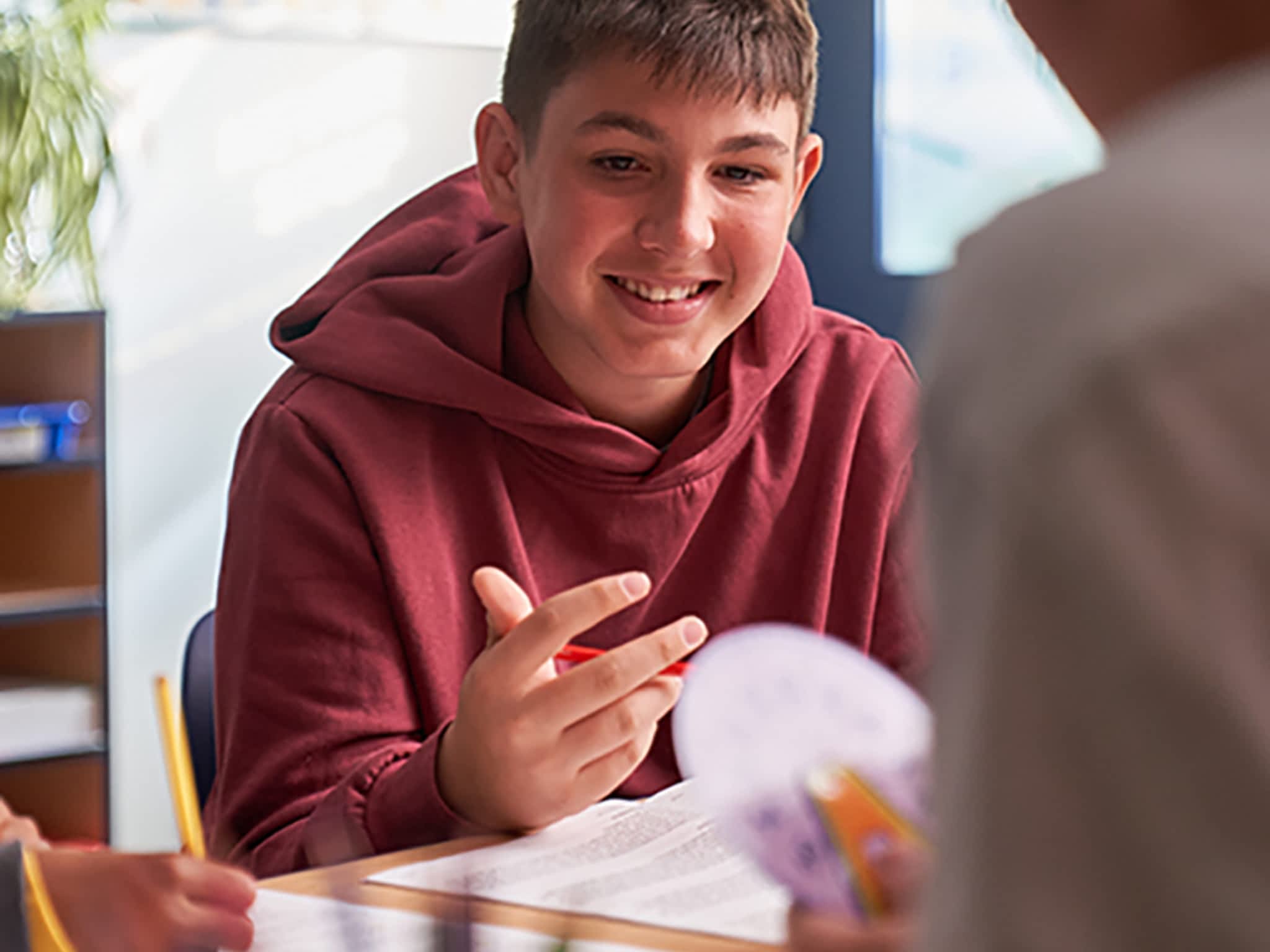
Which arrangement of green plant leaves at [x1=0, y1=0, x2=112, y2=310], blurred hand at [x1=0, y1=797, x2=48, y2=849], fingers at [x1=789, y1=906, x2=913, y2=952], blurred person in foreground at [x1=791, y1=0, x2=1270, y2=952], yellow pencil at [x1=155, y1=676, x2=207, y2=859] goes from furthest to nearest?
green plant leaves at [x1=0, y1=0, x2=112, y2=310] → blurred hand at [x1=0, y1=797, x2=48, y2=849] → yellow pencil at [x1=155, y1=676, x2=207, y2=859] → fingers at [x1=789, y1=906, x2=913, y2=952] → blurred person in foreground at [x1=791, y1=0, x2=1270, y2=952]

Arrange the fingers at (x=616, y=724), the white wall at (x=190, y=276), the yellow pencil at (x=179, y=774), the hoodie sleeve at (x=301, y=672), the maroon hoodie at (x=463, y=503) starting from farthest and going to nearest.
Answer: the white wall at (x=190, y=276) → the maroon hoodie at (x=463, y=503) → the hoodie sleeve at (x=301, y=672) → the fingers at (x=616, y=724) → the yellow pencil at (x=179, y=774)

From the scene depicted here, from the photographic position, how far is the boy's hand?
1.00 m

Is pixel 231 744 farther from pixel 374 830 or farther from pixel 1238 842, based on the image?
pixel 1238 842

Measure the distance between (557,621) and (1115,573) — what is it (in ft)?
2.46

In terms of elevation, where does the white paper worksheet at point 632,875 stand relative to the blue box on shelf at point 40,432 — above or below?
above

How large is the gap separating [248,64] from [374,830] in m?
2.96

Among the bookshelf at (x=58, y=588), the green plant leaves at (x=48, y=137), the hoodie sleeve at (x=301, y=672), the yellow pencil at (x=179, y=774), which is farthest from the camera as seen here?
the bookshelf at (x=58, y=588)

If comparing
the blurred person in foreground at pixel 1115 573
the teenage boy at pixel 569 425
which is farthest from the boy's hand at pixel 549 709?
the blurred person in foreground at pixel 1115 573

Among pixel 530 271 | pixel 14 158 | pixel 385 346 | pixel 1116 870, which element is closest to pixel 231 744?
pixel 385 346

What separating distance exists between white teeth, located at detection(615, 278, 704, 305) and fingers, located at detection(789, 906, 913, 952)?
1.05 m

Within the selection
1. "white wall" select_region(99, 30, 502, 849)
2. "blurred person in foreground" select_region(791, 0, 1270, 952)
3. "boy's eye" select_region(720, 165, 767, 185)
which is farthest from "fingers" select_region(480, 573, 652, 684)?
"white wall" select_region(99, 30, 502, 849)

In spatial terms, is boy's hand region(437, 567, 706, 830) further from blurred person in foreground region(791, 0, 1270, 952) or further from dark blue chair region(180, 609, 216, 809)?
blurred person in foreground region(791, 0, 1270, 952)

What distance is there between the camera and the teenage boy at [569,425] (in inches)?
51.8

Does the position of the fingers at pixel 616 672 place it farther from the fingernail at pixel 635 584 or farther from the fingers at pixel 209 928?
the fingers at pixel 209 928
